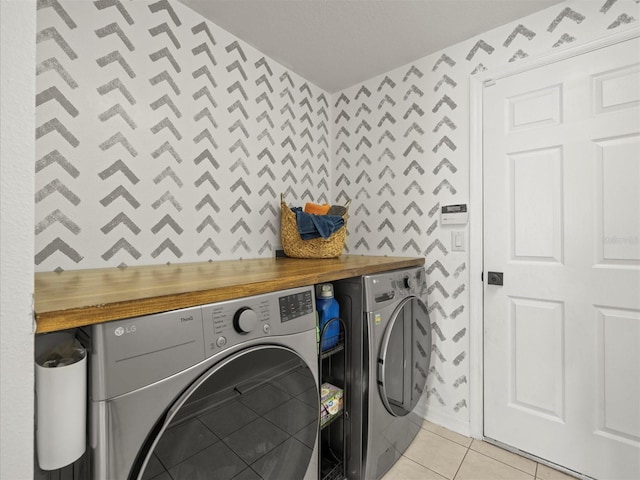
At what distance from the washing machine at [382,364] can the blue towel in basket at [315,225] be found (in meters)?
0.44

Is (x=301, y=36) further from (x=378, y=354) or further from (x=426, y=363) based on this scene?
(x=426, y=363)

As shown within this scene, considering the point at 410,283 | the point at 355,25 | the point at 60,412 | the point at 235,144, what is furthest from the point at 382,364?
the point at 355,25

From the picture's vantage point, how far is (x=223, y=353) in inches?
32.4

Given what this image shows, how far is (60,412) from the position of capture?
58 cm

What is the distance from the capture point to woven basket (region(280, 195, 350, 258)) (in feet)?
6.11

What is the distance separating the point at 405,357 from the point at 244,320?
43.2 inches

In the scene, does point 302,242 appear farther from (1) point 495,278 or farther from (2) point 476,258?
(1) point 495,278

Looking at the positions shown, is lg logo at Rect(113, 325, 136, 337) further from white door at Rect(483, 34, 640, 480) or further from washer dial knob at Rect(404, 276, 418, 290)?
white door at Rect(483, 34, 640, 480)

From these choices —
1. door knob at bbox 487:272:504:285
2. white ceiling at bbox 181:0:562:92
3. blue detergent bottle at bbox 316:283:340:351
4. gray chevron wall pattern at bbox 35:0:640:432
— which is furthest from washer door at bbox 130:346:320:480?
white ceiling at bbox 181:0:562:92

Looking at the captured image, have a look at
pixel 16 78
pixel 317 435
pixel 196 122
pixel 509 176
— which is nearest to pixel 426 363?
pixel 317 435

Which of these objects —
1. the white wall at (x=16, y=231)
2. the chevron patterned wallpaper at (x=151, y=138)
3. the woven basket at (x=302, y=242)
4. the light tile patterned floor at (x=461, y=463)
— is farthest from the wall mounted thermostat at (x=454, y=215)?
the white wall at (x=16, y=231)

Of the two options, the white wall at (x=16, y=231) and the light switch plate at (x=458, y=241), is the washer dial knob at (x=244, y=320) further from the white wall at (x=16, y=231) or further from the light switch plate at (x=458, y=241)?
the light switch plate at (x=458, y=241)

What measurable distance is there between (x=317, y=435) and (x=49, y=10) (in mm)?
1967

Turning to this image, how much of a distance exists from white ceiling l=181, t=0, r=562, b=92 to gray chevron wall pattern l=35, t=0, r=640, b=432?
79 millimetres
